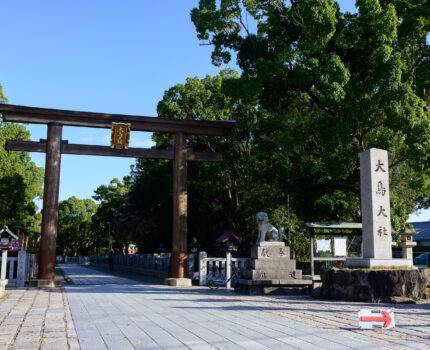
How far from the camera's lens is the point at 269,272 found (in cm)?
1244

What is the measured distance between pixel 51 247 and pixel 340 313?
38.0ft

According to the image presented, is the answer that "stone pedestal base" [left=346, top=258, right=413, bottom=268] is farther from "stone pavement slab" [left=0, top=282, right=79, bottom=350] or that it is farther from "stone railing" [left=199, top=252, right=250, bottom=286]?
"stone pavement slab" [left=0, top=282, right=79, bottom=350]

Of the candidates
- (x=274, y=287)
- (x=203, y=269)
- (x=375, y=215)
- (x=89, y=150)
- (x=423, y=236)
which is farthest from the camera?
(x=423, y=236)

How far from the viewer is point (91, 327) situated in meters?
6.38

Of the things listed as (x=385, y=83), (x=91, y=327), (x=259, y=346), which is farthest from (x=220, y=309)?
(x=385, y=83)

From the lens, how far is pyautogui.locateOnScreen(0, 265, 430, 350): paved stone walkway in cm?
518

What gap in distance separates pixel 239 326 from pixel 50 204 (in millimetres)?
11529

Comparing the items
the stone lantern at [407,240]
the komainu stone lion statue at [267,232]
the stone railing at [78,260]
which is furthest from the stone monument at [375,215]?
the stone railing at [78,260]

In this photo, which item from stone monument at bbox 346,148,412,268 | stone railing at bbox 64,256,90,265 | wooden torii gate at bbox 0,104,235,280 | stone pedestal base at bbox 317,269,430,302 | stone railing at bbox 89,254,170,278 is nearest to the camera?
stone pedestal base at bbox 317,269,430,302

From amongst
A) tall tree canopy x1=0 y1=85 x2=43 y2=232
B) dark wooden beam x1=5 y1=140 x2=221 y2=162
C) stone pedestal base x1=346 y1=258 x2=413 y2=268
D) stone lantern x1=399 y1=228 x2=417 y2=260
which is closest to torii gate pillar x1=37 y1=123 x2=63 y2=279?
dark wooden beam x1=5 y1=140 x2=221 y2=162

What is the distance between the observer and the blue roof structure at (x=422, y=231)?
36116mm

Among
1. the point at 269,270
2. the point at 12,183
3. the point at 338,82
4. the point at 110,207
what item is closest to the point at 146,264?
the point at 12,183

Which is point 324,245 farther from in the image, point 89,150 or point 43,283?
point 43,283

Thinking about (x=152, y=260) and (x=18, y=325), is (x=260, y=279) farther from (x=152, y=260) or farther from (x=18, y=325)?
(x=152, y=260)
